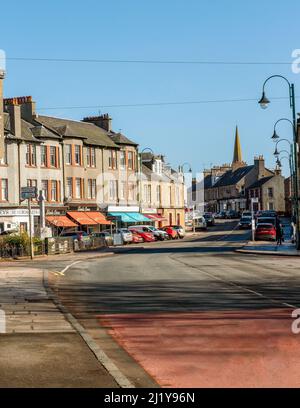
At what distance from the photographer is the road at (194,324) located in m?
8.75

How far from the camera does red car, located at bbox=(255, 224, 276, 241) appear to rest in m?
58.6

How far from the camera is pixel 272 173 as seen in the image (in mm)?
147625

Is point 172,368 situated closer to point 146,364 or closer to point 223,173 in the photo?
point 146,364

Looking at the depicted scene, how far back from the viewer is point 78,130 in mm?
67062

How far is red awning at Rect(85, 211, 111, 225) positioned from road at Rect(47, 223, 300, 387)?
39.5 m

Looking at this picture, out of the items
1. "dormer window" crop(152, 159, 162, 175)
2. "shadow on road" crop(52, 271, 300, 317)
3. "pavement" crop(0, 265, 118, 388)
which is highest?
"dormer window" crop(152, 159, 162, 175)

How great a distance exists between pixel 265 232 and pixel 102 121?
84.5 feet

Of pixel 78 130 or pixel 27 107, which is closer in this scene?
pixel 27 107

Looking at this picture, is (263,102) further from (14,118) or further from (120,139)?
(120,139)

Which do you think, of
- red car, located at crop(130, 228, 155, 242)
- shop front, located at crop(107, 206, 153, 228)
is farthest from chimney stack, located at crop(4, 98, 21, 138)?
red car, located at crop(130, 228, 155, 242)

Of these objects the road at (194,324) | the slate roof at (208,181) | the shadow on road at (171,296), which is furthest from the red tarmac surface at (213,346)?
the slate roof at (208,181)

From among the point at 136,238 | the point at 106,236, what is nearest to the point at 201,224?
the point at 136,238

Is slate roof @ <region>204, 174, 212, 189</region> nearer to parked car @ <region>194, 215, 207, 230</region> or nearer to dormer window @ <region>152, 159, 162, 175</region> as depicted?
parked car @ <region>194, 215, 207, 230</region>
